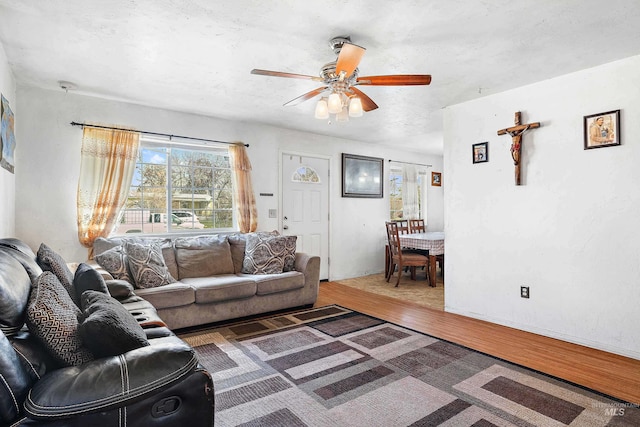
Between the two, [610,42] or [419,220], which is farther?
[419,220]

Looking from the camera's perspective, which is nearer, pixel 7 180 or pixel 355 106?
pixel 355 106

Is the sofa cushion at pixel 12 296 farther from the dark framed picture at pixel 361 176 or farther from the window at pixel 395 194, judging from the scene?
the window at pixel 395 194

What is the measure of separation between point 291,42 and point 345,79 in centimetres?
46

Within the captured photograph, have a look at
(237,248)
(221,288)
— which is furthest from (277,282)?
(237,248)

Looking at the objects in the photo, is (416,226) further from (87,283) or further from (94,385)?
(94,385)

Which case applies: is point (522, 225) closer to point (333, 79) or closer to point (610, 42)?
point (610, 42)

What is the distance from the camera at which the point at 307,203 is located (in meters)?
5.41

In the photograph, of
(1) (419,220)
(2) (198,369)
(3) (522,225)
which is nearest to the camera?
(2) (198,369)

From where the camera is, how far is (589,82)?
2.90m

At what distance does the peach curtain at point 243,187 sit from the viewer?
455 centimetres

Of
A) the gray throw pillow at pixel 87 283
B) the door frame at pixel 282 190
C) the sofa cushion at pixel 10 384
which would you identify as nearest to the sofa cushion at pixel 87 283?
the gray throw pillow at pixel 87 283

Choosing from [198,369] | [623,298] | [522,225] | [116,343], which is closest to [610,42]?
[522,225]

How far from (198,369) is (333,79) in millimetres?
2034

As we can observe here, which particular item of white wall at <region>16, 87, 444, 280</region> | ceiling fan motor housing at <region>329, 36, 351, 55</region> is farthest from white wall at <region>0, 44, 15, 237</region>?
ceiling fan motor housing at <region>329, 36, 351, 55</region>
